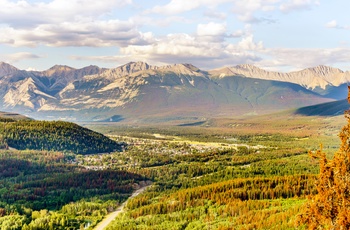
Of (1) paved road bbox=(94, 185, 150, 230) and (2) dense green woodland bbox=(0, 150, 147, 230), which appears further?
(2) dense green woodland bbox=(0, 150, 147, 230)

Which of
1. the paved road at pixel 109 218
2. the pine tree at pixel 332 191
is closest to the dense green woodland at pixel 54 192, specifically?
the paved road at pixel 109 218

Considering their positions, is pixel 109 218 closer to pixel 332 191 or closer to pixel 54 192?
pixel 54 192

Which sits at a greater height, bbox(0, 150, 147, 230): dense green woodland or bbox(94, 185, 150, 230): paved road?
bbox(0, 150, 147, 230): dense green woodland

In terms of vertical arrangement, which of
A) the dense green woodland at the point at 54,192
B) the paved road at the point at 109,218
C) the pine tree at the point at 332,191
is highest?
the pine tree at the point at 332,191

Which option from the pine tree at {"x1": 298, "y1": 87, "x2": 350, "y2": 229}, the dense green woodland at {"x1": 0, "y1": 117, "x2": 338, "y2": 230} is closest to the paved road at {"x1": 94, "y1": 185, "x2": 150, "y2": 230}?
the dense green woodland at {"x1": 0, "y1": 117, "x2": 338, "y2": 230}

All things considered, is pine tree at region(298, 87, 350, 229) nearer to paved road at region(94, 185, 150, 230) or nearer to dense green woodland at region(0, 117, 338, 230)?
dense green woodland at region(0, 117, 338, 230)

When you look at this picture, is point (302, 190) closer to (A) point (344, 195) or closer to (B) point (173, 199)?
(B) point (173, 199)

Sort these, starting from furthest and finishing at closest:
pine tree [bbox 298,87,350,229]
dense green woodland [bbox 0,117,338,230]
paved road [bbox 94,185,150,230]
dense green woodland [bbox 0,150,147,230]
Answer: dense green woodland [bbox 0,150,147,230] < paved road [bbox 94,185,150,230] < dense green woodland [bbox 0,117,338,230] < pine tree [bbox 298,87,350,229]

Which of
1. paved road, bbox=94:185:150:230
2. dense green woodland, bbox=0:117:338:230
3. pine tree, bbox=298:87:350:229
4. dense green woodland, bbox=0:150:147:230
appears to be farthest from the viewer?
dense green woodland, bbox=0:150:147:230

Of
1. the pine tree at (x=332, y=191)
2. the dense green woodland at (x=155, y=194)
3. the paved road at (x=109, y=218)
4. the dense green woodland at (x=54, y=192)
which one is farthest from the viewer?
the dense green woodland at (x=54, y=192)

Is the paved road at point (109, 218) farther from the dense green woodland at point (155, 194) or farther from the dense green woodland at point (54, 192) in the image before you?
the dense green woodland at point (155, 194)

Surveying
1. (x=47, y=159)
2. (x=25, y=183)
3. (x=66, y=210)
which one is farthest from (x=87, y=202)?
(x=47, y=159)
